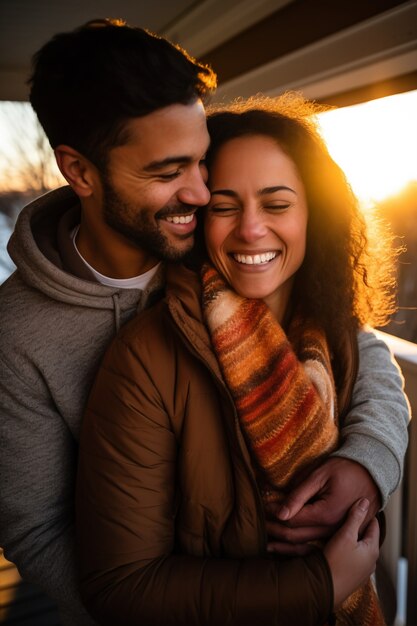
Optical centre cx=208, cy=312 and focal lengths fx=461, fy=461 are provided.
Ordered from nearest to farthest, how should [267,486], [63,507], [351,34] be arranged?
1. [267,486]
2. [63,507]
3. [351,34]

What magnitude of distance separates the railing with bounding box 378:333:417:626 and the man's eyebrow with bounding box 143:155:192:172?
108 cm

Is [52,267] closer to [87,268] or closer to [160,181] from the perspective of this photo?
[87,268]

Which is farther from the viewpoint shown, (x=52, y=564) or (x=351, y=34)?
(x=351, y=34)

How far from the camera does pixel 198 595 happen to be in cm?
94

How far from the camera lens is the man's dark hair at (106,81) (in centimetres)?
114

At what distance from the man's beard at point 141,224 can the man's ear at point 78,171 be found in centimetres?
5

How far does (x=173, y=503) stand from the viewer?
1.07 meters

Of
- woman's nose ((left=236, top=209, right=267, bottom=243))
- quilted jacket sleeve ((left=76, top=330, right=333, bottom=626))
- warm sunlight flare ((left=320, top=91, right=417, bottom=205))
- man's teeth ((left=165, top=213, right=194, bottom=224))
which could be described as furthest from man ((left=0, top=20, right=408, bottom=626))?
warm sunlight flare ((left=320, top=91, right=417, bottom=205))

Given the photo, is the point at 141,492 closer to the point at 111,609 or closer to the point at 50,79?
the point at 111,609

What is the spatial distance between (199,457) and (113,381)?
0.26 m

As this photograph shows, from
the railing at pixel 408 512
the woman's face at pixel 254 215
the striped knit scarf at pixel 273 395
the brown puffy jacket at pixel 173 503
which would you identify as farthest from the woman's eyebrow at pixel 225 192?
Result: the railing at pixel 408 512

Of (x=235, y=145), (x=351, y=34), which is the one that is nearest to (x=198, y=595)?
(x=235, y=145)

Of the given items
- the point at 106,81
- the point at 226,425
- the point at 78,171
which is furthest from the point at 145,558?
the point at 106,81

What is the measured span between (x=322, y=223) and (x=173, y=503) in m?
0.87
